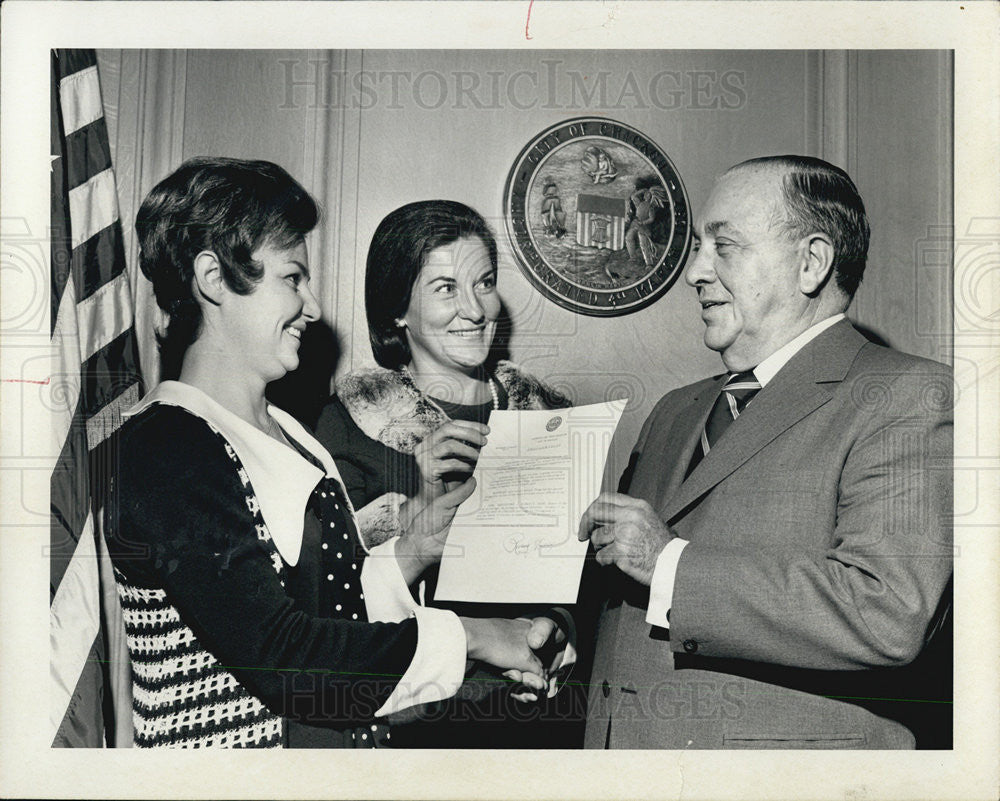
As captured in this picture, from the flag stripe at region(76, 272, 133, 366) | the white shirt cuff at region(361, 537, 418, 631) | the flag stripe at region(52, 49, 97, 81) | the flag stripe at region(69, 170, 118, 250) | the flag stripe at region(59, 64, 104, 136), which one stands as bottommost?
the white shirt cuff at region(361, 537, 418, 631)

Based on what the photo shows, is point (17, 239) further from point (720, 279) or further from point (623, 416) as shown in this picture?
point (720, 279)

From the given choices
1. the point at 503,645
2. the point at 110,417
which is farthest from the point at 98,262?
the point at 503,645

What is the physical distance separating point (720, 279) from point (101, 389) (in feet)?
5.54

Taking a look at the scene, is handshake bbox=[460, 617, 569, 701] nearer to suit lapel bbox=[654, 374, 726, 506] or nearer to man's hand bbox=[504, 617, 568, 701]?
man's hand bbox=[504, 617, 568, 701]

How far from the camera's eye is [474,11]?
9.98 feet

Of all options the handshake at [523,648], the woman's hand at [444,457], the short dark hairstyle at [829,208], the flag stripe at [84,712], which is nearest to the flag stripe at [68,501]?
the flag stripe at [84,712]

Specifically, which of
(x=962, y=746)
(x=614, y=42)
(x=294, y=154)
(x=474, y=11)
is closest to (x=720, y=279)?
(x=614, y=42)

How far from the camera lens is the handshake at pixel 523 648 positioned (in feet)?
9.51

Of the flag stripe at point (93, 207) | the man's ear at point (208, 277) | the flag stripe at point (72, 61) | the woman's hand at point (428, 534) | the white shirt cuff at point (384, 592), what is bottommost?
the white shirt cuff at point (384, 592)

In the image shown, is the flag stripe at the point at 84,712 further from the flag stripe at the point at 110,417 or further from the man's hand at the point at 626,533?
the man's hand at the point at 626,533

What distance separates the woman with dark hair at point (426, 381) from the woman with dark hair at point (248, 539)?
0.26ft

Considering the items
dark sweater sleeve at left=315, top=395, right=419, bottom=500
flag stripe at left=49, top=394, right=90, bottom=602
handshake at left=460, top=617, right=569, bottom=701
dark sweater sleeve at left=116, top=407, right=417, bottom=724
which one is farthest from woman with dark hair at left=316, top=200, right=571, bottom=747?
flag stripe at left=49, top=394, right=90, bottom=602

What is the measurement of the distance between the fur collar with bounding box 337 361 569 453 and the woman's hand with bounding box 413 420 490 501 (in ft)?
0.09

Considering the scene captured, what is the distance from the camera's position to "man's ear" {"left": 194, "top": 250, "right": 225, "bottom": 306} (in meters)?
2.90
